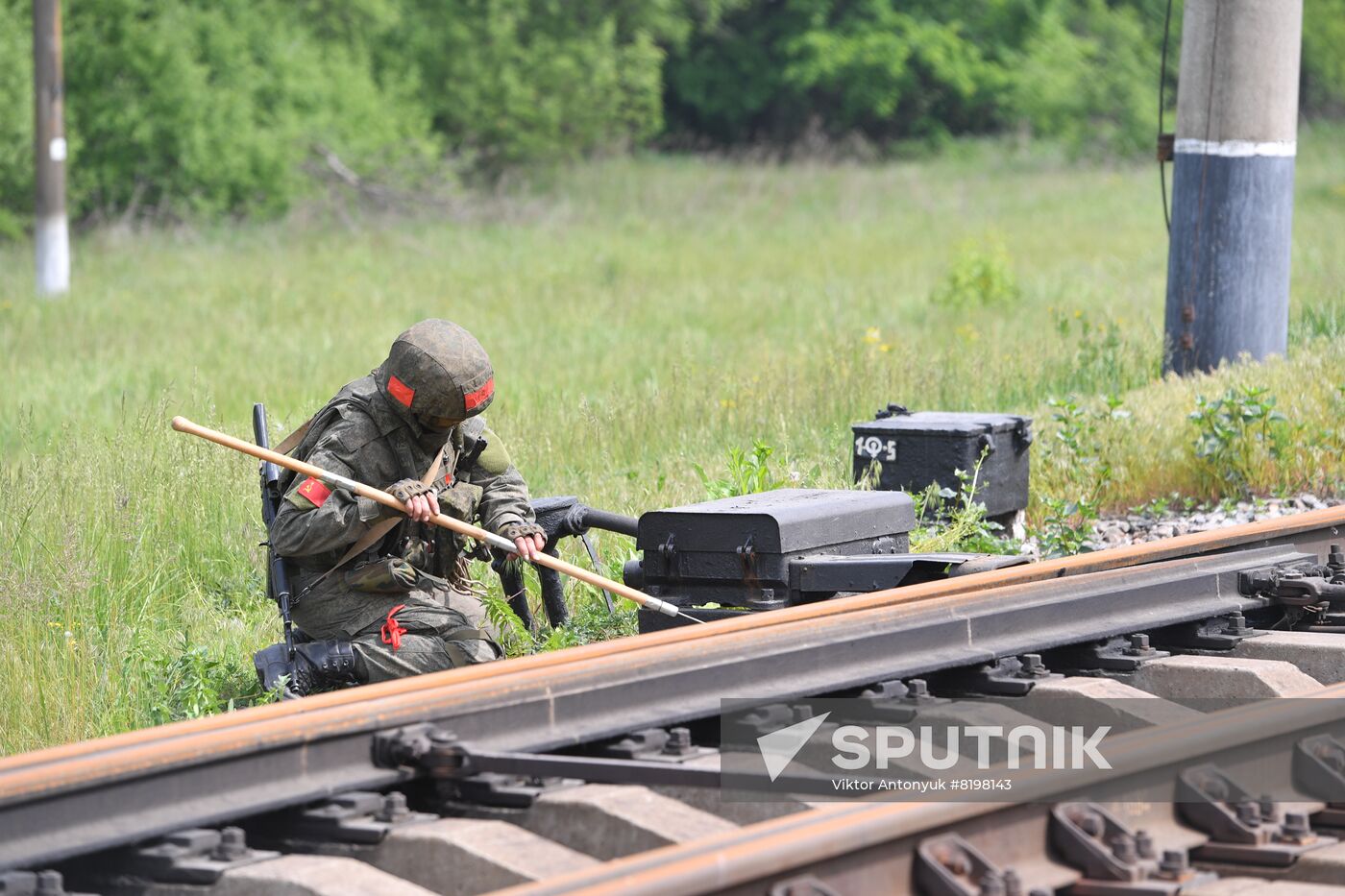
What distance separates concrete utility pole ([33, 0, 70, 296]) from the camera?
1941 cm

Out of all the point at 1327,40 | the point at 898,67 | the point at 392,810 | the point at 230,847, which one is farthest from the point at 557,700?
the point at 1327,40

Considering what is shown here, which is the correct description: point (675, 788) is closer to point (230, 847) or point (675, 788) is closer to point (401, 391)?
point (230, 847)

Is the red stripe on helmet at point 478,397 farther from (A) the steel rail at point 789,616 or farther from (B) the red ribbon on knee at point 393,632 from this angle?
(A) the steel rail at point 789,616

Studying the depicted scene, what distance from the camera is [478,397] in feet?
17.6

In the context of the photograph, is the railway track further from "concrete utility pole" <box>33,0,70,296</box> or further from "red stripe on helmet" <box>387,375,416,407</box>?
"concrete utility pole" <box>33,0,70,296</box>

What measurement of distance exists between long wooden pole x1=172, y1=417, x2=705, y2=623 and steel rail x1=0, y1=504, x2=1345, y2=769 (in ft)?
1.53

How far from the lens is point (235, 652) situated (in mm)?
6246

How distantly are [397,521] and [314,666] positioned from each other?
518 millimetres

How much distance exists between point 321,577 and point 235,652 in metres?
0.87

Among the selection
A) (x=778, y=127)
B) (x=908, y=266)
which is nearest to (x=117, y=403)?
(x=908, y=266)

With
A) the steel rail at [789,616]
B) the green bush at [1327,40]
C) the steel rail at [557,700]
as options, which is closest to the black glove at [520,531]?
the steel rail at [789,616]

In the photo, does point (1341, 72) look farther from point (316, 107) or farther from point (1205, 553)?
point (1205, 553)

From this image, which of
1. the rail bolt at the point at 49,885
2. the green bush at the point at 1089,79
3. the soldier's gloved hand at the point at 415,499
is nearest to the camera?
the rail bolt at the point at 49,885

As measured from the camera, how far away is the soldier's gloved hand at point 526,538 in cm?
545
